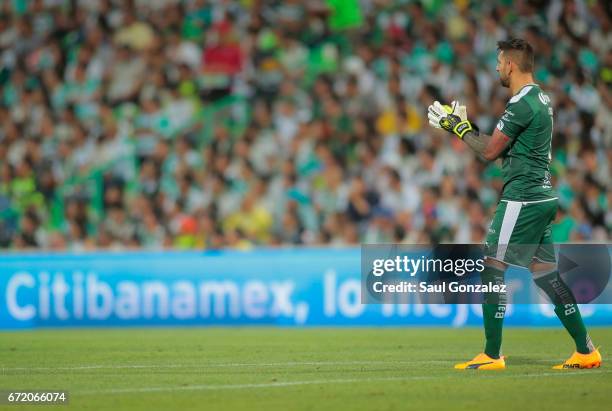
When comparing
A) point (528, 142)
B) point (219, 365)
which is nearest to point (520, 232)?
point (528, 142)

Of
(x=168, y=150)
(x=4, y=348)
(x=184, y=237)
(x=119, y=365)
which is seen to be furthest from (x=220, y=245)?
(x=119, y=365)

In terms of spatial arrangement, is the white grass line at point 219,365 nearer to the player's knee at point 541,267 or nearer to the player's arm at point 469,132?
the player's knee at point 541,267

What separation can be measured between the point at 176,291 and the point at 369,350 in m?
4.57

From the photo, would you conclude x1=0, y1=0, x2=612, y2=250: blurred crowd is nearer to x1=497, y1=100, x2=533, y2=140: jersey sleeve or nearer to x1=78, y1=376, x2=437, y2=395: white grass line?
x1=497, y1=100, x2=533, y2=140: jersey sleeve

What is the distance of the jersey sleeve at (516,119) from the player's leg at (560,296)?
26.2 inches

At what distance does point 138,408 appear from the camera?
6.91 meters

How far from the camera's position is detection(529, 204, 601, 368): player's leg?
8422 mm

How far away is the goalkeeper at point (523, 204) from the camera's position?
839cm

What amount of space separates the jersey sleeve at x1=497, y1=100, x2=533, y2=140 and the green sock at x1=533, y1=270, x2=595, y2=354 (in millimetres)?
1135

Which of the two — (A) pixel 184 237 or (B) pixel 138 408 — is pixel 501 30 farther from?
(B) pixel 138 408

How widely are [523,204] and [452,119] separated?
89 cm

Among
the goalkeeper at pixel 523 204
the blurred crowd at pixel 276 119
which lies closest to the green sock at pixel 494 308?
the goalkeeper at pixel 523 204

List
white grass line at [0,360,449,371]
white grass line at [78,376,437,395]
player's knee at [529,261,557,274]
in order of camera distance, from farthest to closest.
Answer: white grass line at [0,360,449,371]
player's knee at [529,261,557,274]
white grass line at [78,376,437,395]

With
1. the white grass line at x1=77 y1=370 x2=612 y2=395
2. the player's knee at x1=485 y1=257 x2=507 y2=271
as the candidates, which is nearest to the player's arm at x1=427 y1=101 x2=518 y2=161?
the player's knee at x1=485 y1=257 x2=507 y2=271
